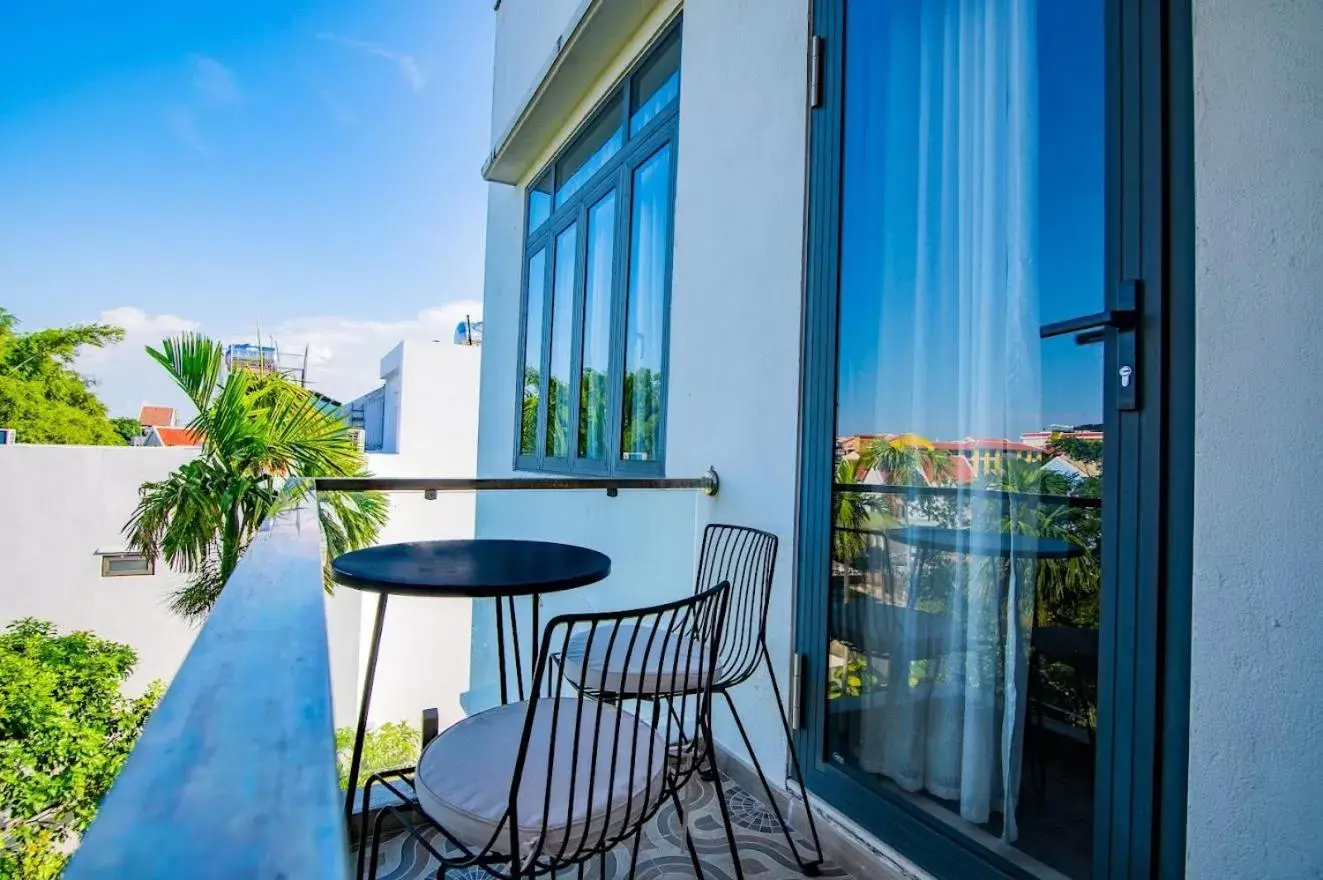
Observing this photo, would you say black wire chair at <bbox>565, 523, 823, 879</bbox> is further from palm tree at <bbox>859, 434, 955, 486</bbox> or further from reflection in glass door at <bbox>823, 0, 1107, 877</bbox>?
palm tree at <bbox>859, 434, 955, 486</bbox>

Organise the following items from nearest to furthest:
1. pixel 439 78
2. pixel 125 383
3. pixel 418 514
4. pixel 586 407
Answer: pixel 586 407 < pixel 418 514 < pixel 439 78 < pixel 125 383

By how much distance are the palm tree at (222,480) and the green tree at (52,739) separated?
1354 millimetres

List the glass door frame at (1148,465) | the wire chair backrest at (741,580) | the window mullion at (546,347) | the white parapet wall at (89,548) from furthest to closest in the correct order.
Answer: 1. the white parapet wall at (89,548)
2. the window mullion at (546,347)
3. the wire chair backrest at (741,580)
4. the glass door frame at (1148,465)

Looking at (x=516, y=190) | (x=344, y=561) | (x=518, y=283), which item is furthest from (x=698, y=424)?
(x=516, y=190)

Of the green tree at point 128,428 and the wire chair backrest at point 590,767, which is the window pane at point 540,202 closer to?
the wire chair backrest at point 590,767

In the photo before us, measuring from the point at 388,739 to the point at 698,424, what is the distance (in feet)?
23.7

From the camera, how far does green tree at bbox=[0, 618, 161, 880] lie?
478 centimetres

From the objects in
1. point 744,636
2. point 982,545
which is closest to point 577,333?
point 744,636

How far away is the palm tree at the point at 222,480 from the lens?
508 cm

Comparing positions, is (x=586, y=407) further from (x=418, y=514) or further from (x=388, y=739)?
(x=388, y=739)

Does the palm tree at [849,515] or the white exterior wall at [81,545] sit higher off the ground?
the palm tree at [849,515]

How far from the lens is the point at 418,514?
695cm

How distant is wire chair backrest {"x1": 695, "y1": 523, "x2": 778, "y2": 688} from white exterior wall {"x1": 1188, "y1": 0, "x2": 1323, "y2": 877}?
1.06 m

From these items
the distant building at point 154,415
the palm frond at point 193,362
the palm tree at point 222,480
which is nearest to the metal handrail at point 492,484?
the palm tree at point 222,480
